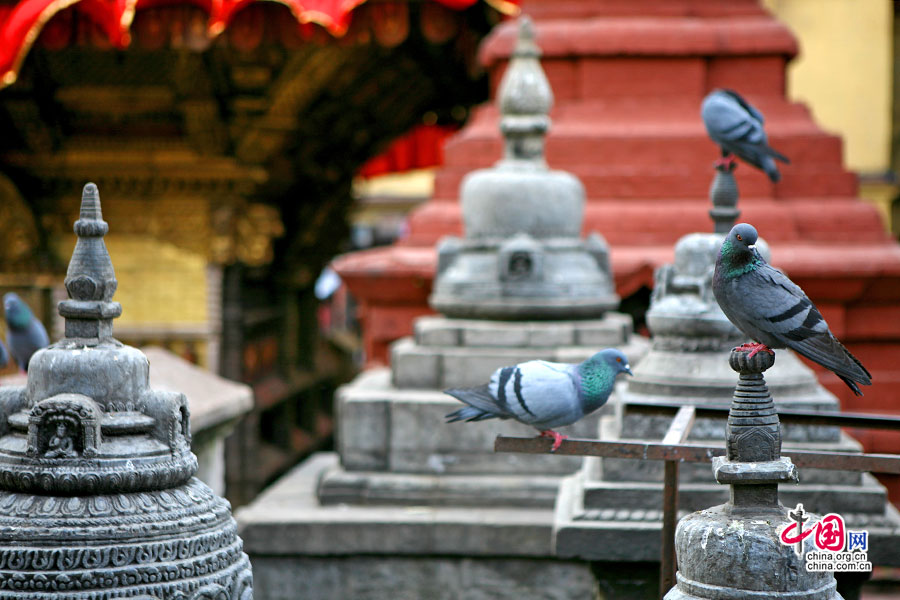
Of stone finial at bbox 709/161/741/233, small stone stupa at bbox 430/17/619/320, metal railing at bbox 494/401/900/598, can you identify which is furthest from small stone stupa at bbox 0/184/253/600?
small stone stupa at bbox 430/17/619/320

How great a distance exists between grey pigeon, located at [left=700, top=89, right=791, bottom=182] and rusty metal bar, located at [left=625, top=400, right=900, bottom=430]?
1.35m

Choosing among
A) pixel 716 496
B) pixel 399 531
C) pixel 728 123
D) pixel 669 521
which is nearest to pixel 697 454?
pixel 669 521

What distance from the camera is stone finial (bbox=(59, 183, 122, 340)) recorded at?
381 cm

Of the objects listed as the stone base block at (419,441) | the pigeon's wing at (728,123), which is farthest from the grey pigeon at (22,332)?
the pigeon's wing at (728,123)

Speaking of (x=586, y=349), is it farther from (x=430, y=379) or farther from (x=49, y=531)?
(x=49, y=531)

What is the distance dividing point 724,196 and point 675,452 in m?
1.69

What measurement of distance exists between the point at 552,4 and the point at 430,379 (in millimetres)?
3673

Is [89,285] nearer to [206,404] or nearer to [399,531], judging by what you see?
[206,404]

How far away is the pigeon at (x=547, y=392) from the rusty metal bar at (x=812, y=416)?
0.28 m

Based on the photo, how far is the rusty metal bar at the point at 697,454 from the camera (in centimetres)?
386

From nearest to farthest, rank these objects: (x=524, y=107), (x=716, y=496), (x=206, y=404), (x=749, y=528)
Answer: (x=749, y=528)
(x=716, y=496)
(x=206, y=404)
(x=524, y=107)

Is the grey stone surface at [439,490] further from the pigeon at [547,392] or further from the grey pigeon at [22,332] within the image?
the pigeon at [547,392]

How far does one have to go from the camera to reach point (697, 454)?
390 cm

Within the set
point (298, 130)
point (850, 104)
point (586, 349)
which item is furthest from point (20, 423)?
point (850, 104)
